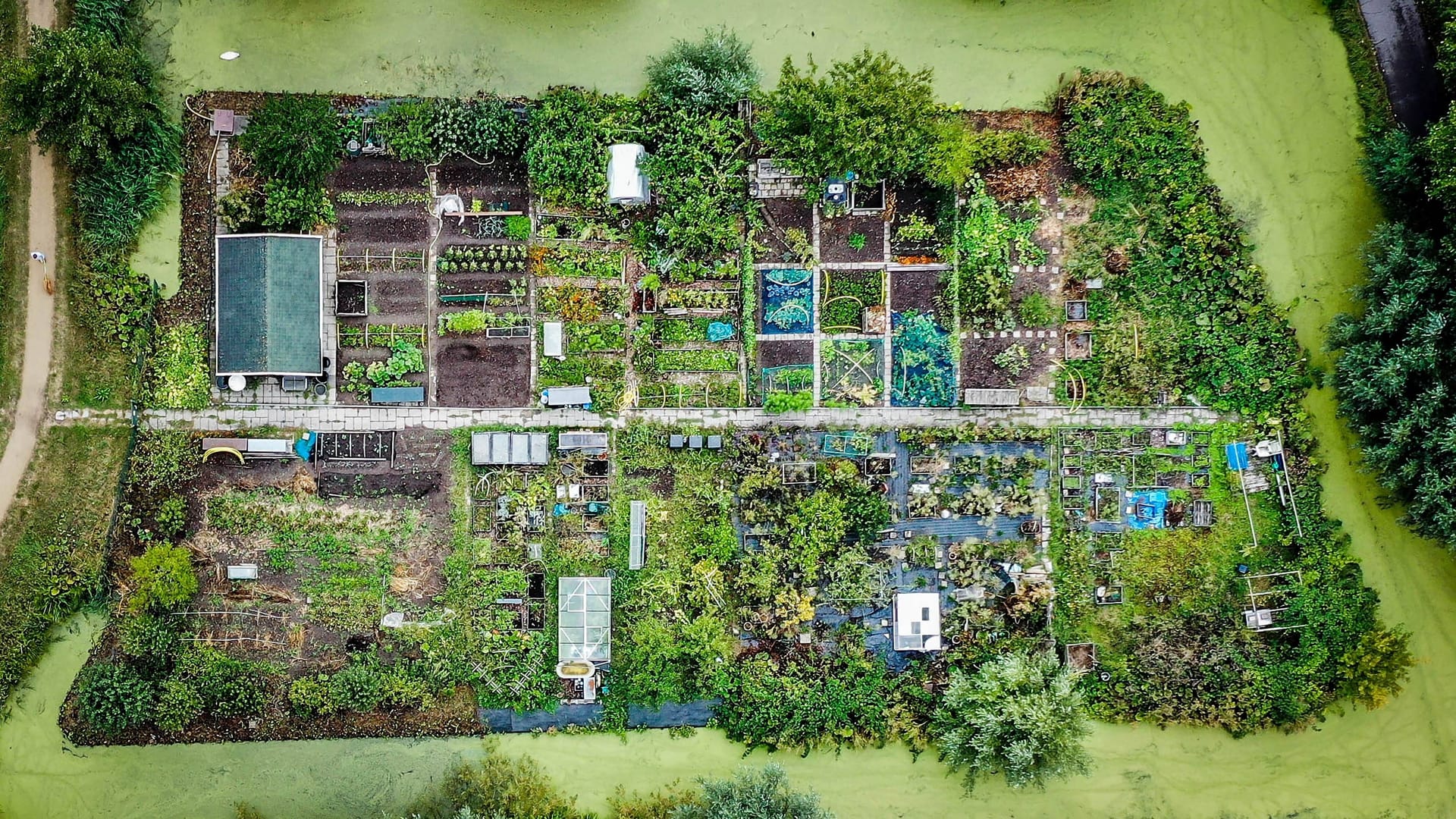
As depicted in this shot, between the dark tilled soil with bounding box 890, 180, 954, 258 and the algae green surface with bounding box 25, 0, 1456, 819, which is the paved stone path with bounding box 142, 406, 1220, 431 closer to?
the dark tilled soil with bounding box 890, 180, 954, 258

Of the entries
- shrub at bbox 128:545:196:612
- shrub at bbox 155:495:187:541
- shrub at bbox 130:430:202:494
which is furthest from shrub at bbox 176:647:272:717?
shrub at bbox 130:430:202:494

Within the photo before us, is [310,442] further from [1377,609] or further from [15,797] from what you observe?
[1377,609]

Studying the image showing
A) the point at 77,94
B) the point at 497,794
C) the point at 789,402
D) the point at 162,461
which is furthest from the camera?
the point at 789,402

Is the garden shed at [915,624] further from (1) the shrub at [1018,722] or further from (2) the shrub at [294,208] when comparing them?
(2) the shrub at [294,208]

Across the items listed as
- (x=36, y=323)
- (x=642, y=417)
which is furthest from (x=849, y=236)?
(x=36, y=323)

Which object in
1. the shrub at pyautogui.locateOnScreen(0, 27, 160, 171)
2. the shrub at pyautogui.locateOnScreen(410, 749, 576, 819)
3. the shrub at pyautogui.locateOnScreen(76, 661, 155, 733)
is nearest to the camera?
the shrub at pyautogui.locateOnScreen(0, 27, 160, 171)

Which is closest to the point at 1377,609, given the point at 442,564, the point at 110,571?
the point at 442,564

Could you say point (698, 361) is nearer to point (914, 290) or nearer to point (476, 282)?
point (914, 290)
